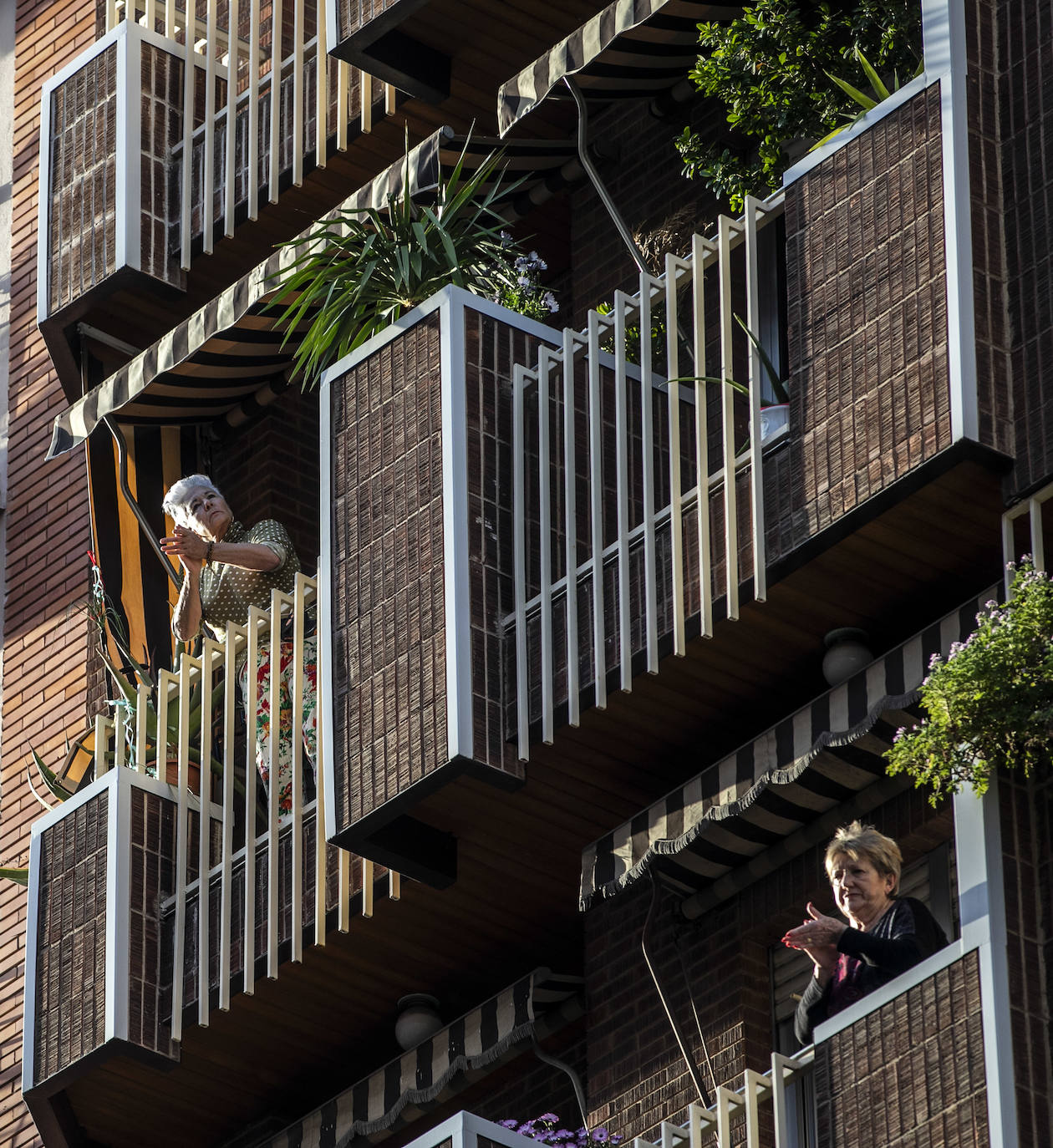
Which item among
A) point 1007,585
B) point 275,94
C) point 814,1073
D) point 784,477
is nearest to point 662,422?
point 784,477

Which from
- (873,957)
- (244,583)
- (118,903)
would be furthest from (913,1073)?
(244,583)

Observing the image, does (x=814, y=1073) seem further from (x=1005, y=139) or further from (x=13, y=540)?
(x=13, y=540)

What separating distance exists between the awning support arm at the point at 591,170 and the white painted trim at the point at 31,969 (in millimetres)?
3877

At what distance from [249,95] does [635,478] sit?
5.02 m

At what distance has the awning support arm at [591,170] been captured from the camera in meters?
14.6

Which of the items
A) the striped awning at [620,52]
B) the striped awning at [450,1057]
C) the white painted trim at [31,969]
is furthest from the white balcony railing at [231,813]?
the striped awning at [620,52]

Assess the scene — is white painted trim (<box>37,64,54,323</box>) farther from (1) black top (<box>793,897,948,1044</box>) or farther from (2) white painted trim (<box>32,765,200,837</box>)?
(1) black top (<box>793,897,948,1044</box>)

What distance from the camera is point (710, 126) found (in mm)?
16188

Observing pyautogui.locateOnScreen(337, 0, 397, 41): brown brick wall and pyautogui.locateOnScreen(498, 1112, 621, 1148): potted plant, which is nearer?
pyautogui.locateOnScreen(498, 1112, 621, 1148): potted plant

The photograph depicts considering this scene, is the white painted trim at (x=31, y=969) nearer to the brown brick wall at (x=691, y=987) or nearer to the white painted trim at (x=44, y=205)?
the brown brick wall at (x=691, y=987)

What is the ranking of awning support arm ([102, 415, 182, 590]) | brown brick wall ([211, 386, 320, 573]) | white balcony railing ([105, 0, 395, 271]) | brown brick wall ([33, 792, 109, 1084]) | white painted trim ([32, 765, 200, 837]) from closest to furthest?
brown brick wall ([33, 792, 109, 1084]), white painted trim ([32, 765, 200, 837]), awning support arm ([102, 415, 182, 590]), white balcony railing ([105, 0, 395, 271]), brown brick wall ([211, 386, 320, 573])

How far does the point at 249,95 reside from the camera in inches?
703

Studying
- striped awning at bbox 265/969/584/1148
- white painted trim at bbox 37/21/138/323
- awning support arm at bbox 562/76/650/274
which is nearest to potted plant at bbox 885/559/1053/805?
awning support arm at bbox 562/76/650/274

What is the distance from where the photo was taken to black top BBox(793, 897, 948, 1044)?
39.1 feet
